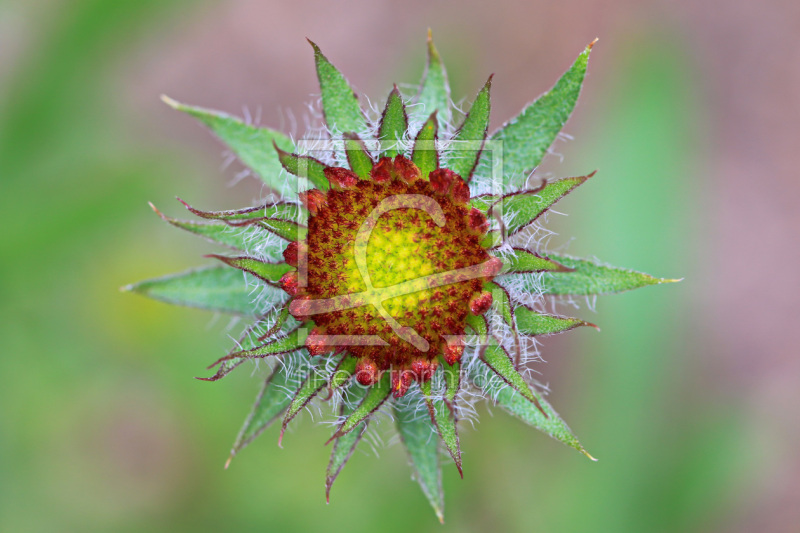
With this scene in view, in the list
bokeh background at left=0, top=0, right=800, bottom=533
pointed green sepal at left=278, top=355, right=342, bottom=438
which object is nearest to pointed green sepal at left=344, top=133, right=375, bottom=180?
pointed green sepal at left=278, top=355, right=342, bottom=438

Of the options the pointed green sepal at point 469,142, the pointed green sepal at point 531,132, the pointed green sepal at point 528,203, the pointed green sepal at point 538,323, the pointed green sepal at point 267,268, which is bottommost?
the pointed green sepal at point 538,323

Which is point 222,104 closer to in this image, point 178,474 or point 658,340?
point 178,474

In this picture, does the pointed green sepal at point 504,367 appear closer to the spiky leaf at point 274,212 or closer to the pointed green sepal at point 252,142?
the spiky leaf at point 274,212

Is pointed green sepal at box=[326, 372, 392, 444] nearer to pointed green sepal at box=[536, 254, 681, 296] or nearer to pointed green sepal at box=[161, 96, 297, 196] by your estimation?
pointed green sepal at box=[536, 254, 681, 296]

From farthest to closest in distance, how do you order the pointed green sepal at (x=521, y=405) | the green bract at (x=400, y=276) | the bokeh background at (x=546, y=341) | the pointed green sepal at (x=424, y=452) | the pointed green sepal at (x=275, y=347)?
the bokeh background at (x=546, y=341) → the pointed green sepal at (x=424, y=452) → the pointed green sepal at (x=521, y=405) → the green bract at (x=400, y=276) → the pointed green sepal at (x=275, y=347)

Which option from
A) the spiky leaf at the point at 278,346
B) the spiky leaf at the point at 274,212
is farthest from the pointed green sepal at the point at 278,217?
the spiky leaf at the point at 278,346

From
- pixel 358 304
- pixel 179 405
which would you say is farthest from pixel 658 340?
Result: pixel 179 405

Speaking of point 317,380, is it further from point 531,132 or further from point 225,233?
point 531,132
